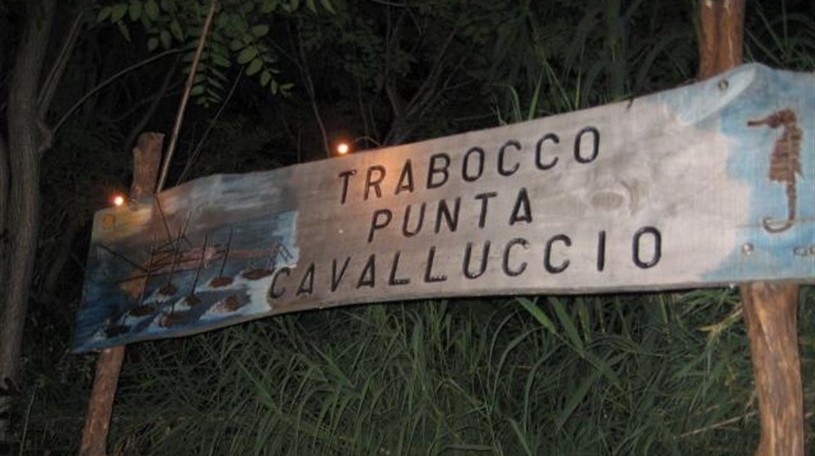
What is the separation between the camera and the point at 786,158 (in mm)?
2340

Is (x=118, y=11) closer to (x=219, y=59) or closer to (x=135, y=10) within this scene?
(x=135, y=10)

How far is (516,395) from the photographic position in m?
3.48

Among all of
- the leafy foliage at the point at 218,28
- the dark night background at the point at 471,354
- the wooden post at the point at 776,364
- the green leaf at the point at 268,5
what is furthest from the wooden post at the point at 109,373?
the wooden post at the point at 776,364

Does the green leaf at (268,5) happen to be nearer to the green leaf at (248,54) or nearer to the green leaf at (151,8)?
the green leaf at (248,54)

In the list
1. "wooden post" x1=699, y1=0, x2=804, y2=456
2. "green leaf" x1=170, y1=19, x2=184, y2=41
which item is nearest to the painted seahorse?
"wooden post" x1=699, y1=0, x2=804, y2=456

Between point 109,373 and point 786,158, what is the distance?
251cm

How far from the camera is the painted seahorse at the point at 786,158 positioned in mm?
2299

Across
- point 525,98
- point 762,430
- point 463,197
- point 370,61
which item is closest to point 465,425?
point 463,197

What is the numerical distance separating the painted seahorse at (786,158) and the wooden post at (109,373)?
94.6 inches

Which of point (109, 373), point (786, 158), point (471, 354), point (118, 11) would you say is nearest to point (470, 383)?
point (471, 354)

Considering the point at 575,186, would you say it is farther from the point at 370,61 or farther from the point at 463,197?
the point at 370,61

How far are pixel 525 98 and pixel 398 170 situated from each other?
3.75 feet

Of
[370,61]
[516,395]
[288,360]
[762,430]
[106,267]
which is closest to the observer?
[762,430]

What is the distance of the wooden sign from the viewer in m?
2.37
